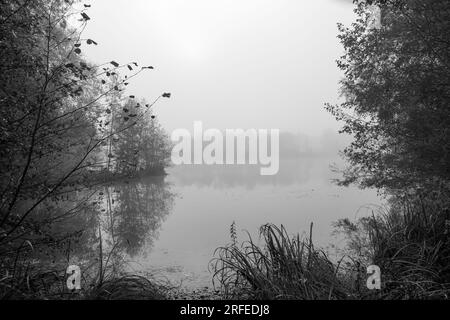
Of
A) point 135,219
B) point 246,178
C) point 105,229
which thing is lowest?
point 105,229

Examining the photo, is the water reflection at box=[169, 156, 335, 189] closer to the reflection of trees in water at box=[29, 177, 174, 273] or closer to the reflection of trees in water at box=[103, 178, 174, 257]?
the reflection of trees in water at box=[103, 178, 174, 257]

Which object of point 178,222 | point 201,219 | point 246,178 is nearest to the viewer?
point 178,222

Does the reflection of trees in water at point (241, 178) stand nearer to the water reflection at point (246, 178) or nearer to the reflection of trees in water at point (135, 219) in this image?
the water reflection at point (246, 178)

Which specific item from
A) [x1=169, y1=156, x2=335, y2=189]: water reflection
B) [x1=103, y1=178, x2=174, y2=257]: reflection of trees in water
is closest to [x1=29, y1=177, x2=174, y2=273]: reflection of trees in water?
[x1=103, y1=178, x2=174, y2=257]: reflection of trees in water

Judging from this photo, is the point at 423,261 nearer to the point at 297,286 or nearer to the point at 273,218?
the point at 297,286

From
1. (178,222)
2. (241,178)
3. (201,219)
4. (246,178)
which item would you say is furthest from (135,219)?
(241,178)

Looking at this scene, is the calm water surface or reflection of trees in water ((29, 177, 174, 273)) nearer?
reflection of trees in water ((29, 177, 174, 273))

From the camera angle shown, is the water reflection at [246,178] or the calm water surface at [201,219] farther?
the water reflection at [246,178]

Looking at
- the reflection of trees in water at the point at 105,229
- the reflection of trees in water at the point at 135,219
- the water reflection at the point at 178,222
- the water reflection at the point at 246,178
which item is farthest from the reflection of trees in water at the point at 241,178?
the reflection of trees in water at the point at 105,229

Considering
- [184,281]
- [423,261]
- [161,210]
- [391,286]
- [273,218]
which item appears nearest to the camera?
[391,286]

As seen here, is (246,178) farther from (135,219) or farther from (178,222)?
(135,219)

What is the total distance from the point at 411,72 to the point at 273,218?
7490 mm
